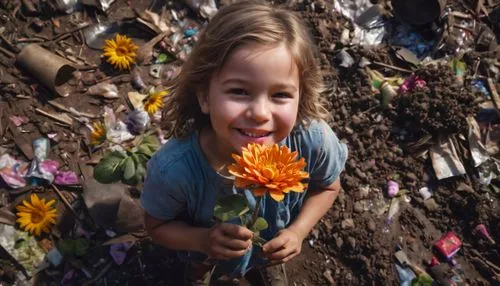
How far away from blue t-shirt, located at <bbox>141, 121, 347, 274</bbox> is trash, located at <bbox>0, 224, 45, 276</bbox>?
109cm

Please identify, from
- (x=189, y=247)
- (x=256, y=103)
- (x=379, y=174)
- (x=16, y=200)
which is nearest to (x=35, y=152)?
(x=16, y=200)

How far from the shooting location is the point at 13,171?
2.88 meters

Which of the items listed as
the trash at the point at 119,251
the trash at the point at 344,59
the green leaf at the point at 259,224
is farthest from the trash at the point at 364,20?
the green leaf at the point at 259,224

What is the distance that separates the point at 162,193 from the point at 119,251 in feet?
3.34

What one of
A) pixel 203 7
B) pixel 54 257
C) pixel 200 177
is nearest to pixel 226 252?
pixel 200 177

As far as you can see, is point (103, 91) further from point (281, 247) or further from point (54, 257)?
point (281, 247)

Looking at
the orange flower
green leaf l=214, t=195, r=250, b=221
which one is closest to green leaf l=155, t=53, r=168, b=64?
green leaf l=214, t=195, r=250, b=221

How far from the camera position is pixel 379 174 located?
119 inches

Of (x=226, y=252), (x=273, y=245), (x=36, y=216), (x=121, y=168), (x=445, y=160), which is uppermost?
(x=226, y=252)

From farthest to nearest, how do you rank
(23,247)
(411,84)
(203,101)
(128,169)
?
(411,84), (23,247), (128,169), (203,101)

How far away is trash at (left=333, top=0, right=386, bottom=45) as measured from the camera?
359 cm

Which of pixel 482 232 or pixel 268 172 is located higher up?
pixel 268 172

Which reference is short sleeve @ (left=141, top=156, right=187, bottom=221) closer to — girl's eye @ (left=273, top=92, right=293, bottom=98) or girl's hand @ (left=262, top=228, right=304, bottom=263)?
girl's hand @ (left=262, top=228, right=304, bottom=263)

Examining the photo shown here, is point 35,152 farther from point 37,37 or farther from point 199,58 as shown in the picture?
point 199,58
